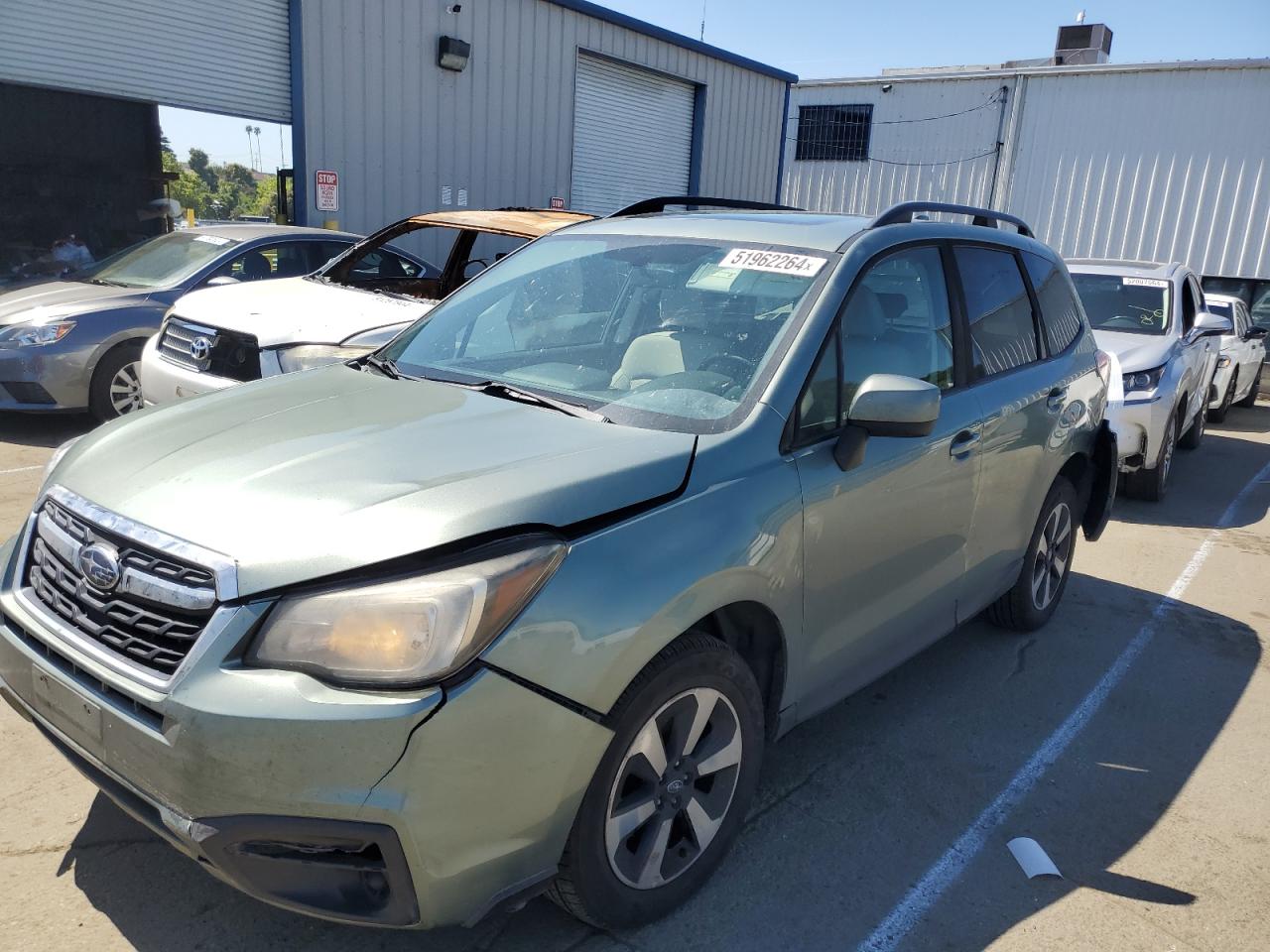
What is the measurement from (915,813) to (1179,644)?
2452 millimetres

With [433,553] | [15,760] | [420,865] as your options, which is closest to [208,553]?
[433,553]

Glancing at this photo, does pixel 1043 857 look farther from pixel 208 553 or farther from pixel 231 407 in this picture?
pixel 231 407

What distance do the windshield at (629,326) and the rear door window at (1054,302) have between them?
70.0 inches

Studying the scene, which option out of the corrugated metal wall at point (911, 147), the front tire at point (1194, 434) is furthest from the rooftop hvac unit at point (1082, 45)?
the front tire at point (1194, 434)

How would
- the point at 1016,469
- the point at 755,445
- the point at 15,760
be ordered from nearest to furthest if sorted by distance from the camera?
the point at 755,445 < the point at 15,760 < the point at 1016,469

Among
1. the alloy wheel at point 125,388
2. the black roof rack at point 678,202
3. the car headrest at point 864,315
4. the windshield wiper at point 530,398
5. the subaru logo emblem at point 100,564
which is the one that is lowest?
the alloy wheel at point 125,388

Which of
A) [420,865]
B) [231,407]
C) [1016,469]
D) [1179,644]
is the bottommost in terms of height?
[1179,644]

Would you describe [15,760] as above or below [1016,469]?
below

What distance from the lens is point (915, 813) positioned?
3277mm

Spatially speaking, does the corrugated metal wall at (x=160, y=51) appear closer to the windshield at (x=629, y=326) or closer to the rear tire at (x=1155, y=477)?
the windshield at (x=629, y=326)

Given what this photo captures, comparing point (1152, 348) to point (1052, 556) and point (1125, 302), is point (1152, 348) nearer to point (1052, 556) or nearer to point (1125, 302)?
point (1125, 302)

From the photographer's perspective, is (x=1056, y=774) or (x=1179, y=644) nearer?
(x=1056, y=774)

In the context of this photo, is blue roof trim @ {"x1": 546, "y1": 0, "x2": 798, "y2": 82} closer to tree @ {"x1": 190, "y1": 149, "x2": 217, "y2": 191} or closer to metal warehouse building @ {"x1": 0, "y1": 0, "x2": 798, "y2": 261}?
metal warehouse building @ {"x1": 0, "y1": 0, "x2": 798, "y2": 261}

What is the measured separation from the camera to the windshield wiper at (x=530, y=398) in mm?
2861
